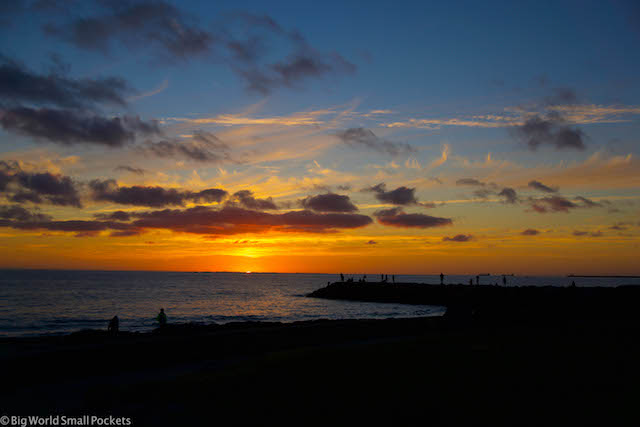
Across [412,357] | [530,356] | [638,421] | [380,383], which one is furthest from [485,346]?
[638,421]

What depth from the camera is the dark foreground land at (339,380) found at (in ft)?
32.8

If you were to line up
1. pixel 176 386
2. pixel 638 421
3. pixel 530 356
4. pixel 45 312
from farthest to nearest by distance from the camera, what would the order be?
pixel 45 312 → pixel 530 356 → pixel 176 386 → pixel 638 421

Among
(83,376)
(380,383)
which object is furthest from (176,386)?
(380,383)

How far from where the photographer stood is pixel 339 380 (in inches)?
513

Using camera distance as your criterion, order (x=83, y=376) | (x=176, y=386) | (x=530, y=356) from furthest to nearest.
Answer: (x=530, y=356) < (x=83, y=376) < (x=176, y=386)

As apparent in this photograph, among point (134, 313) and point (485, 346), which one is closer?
point (485, 346)

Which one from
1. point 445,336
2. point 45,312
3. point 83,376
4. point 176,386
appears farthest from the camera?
point 45,312

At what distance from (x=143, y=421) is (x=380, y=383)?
630 cm

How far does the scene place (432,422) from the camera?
9398 mm

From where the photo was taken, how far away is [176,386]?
12469 mm

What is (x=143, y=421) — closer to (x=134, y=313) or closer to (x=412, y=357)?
(x=412, y=357)

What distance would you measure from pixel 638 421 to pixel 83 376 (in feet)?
49.3

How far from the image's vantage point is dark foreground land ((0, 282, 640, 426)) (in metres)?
9.98

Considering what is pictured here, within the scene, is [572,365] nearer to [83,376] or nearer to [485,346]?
[485,346]
